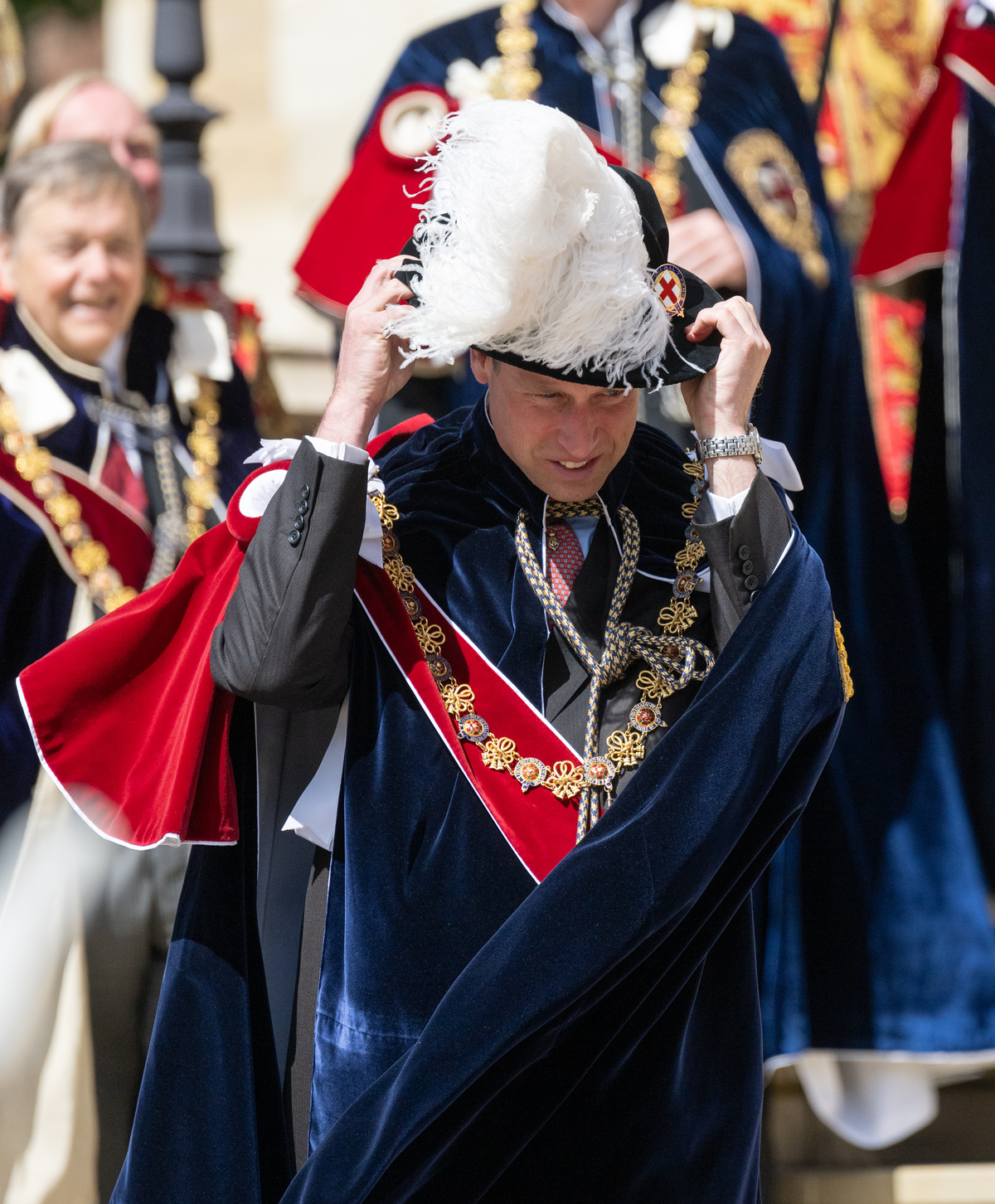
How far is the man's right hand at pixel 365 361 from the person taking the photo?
2398mm

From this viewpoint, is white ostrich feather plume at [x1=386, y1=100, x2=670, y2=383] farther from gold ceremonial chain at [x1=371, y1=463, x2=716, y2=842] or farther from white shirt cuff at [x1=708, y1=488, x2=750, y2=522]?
gold ceremonial chain at [x1=371, y1=463, x2=716, y2=842]

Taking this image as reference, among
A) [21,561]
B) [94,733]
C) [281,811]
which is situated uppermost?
[21,561]

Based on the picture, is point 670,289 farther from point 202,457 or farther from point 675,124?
point 202,457

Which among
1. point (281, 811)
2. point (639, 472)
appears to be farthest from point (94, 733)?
point (639, 472)

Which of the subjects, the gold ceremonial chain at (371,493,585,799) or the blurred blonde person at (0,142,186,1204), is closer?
the gold ceremonial chain at (371,493,585,799)

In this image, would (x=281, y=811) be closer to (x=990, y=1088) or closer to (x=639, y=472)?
(x=639, y=472)

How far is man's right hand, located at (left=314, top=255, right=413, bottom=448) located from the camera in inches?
94.4

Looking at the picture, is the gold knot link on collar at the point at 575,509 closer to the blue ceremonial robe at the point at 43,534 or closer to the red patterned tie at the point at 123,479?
the blue ceremonial robe at the point at 43,534

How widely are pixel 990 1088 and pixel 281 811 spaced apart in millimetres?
2293

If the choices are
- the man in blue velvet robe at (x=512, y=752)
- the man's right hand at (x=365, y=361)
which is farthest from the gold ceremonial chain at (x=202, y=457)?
the man's right hand at (x=365, y=361)

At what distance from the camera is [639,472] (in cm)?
268

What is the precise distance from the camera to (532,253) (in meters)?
2.19

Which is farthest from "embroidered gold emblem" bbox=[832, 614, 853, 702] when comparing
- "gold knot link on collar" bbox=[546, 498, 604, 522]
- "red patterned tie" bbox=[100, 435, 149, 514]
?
"red patterned tie" bbox=[100, 435, 149, 514]

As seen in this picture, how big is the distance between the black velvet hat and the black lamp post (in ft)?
9.18
